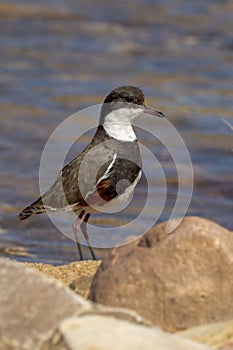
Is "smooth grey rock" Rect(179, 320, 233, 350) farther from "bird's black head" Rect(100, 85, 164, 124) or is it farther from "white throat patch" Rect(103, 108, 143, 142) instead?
"bird's black head" Rect(100, 85, 164, 124)

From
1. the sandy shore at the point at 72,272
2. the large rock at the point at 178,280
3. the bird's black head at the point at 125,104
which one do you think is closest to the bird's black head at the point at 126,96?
the bird's black head at the point at 125,104

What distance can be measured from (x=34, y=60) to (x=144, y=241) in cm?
1164

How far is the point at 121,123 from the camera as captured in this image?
773 cm

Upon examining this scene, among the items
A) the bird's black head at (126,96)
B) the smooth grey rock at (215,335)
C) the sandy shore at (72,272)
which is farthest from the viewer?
the bird's black head at (126,96)

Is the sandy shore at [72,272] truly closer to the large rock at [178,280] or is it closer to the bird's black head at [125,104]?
the large rock at [178,280]

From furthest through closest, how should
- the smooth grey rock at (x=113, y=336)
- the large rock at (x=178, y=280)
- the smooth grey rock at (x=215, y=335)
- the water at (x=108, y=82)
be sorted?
the water at (x=108, y=82)
the large rock at (x=178, y=280)
the smooth grey rock at (x=215, y=335)
the smooth grey rock at (x=113, y=336)

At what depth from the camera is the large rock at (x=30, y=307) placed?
170 inches

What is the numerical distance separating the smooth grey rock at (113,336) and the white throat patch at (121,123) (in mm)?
3441

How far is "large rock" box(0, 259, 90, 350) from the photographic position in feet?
14.1

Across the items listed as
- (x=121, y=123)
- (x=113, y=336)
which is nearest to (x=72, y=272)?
(x=121, y=123)

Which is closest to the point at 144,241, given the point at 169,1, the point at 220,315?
the point at 220,315

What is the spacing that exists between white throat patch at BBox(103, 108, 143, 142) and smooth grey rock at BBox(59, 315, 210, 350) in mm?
3441

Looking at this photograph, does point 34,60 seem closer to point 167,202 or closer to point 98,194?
point 167,202

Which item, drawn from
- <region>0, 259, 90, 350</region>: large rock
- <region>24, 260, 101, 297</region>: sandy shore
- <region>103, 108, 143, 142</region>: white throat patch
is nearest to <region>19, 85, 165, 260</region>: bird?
<region>103, 108, 143, 142</region>: white throat patch
